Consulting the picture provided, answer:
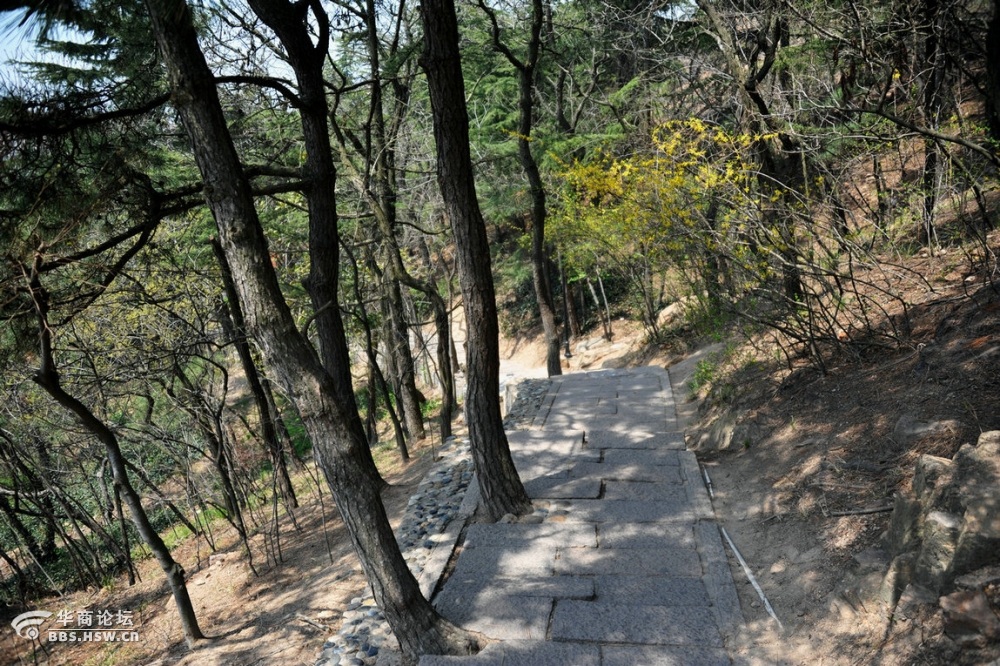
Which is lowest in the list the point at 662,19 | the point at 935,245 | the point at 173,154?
the point at 935,245

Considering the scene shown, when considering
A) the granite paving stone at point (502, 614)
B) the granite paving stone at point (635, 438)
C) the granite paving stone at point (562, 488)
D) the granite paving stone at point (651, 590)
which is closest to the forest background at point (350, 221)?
the granite paving stone at point (502, 614)

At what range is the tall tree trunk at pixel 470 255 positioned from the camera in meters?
5.00

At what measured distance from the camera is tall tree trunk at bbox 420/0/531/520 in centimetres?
500

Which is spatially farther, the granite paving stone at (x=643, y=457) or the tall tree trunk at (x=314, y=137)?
the granite paving stone at (x=643, y=457)

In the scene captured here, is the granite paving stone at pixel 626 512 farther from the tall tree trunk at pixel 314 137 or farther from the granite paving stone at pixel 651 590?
the tall tree trunk at pixel 314 137

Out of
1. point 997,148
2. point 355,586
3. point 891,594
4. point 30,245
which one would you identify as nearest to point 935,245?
point 997,148

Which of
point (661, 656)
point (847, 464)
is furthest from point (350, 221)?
point (661, 656)

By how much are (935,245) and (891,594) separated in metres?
5.77

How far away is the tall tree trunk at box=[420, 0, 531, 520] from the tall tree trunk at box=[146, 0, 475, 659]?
5.08 feet

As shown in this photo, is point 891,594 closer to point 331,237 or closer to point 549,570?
point 549,570

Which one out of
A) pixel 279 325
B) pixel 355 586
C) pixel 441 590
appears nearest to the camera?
pixel 279 325

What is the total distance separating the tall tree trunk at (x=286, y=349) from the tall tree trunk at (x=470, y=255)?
1.55 meters

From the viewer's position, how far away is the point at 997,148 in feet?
21.7

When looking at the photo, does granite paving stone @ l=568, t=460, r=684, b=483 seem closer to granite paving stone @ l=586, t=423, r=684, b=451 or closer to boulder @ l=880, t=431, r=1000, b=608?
granite paving stone @ l=586, t=423, r=684, b=451
